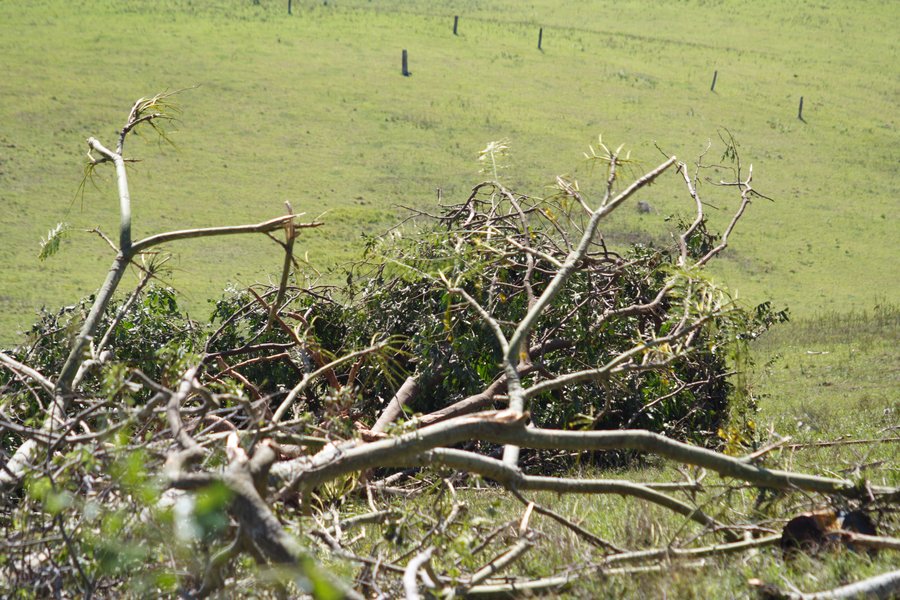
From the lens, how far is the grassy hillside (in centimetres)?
2256

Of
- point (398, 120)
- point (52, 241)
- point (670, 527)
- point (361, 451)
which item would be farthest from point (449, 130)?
point (361, 451)

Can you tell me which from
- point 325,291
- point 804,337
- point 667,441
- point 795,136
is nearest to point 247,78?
point 795,136

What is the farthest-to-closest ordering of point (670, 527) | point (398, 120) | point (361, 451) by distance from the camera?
point (398, 120) → point (670, 527) → point (361, 451)

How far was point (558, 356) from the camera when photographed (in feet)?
21.4

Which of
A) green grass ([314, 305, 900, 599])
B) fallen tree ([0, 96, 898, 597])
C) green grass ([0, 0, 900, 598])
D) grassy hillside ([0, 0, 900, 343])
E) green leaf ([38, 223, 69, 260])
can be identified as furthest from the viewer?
grassy hillside ([0, 0, 900, 343])

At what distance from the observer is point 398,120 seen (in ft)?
103

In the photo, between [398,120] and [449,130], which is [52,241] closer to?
[449,130]

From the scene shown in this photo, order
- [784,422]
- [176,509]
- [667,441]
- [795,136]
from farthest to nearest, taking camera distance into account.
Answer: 1. [795,136]
2. [784,422]
3. [667,441]
4. [176,509]

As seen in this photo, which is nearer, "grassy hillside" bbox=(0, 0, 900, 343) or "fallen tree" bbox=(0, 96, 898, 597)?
"fallen tree" bbox=(0, 96, 898, 597)

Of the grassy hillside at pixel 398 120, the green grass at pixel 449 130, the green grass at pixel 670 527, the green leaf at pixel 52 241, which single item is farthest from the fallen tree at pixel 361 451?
the grassy hillside at pixel 398 120

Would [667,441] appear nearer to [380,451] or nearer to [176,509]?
[380,451]

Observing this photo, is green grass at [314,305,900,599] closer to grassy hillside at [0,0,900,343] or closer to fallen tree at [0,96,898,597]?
→ fallen tree at [0,96,898,597]

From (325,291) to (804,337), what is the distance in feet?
35.5

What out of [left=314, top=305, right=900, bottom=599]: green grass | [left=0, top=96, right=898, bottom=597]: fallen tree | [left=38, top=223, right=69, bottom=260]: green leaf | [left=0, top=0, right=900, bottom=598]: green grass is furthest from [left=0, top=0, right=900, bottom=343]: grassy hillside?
[left=314, top=305, right=900, bottom=599]: green grass
